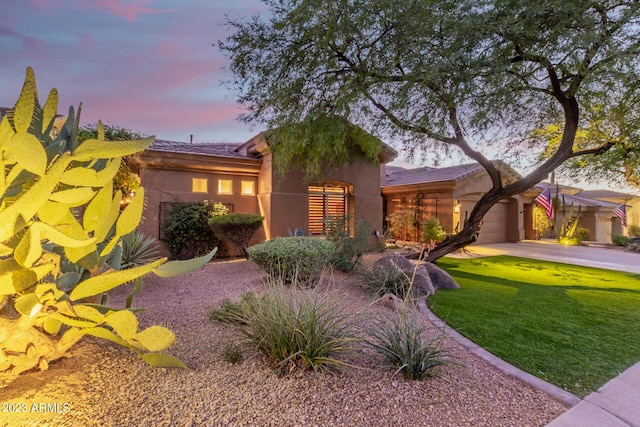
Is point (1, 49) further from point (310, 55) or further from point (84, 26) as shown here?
point (310, 55)

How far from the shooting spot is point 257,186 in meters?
12.8

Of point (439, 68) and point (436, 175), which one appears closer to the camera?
point (439, 68)

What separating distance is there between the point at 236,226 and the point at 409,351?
25.0 ft

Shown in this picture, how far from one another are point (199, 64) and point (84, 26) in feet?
10.1

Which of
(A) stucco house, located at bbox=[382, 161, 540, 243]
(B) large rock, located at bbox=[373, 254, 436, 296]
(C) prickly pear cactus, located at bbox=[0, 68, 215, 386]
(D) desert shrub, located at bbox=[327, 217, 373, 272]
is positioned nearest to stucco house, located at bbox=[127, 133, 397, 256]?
(D) desert shrub, located at bbox=[327, 217, 373, 272]

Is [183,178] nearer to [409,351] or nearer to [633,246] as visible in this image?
[409,351]

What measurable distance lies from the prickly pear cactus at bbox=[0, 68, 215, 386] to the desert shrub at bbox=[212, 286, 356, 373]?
2.94 feet

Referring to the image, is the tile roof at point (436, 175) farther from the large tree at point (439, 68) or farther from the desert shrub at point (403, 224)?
the large tree at point (439, 68)

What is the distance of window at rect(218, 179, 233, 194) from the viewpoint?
12133mm

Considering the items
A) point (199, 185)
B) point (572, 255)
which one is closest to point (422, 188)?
point (572, 255)

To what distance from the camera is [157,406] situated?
8.30 ft

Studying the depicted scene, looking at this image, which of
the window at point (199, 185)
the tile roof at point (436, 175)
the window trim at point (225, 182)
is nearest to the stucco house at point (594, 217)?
the tile roof at point (436, 175)

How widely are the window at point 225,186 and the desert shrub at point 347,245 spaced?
17.2 feet

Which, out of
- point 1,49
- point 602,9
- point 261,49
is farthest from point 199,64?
point 602,9
